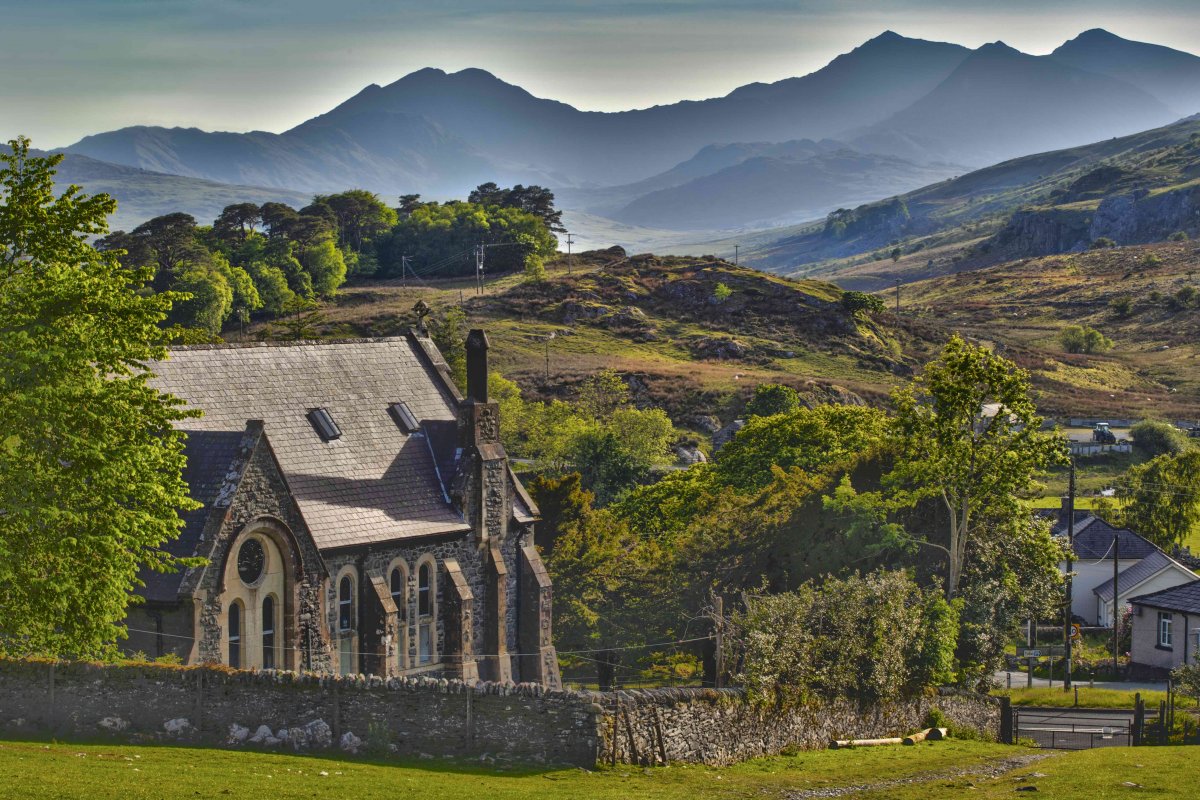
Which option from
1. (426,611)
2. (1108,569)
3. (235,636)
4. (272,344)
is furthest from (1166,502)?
(235,636)

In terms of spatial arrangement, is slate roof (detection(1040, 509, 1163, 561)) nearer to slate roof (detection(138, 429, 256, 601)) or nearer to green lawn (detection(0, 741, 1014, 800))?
green lawn (detection(0, 741, 1014, 800))

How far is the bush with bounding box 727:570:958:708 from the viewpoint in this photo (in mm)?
40094

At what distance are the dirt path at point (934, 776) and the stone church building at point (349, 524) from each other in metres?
16.5

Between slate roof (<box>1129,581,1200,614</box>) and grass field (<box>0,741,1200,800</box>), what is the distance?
3141 centimetres

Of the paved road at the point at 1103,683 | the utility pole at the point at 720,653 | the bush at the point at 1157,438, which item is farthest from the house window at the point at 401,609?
the bush at the point at 1157,438

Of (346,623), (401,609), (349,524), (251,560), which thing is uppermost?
(349,524)

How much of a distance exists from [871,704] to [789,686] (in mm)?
4940

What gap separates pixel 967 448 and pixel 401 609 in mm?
23372

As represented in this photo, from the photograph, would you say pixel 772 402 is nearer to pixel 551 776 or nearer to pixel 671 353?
pixel 671 353

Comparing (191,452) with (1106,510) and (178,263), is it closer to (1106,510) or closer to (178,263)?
(1106,510)

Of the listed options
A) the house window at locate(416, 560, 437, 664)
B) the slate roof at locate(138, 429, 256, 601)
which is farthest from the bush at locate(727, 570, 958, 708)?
the slate roof at locate(138, 429, 256, 601)

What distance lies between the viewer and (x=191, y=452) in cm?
4106

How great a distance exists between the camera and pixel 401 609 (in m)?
47.2

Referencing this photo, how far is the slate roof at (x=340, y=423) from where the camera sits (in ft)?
146
